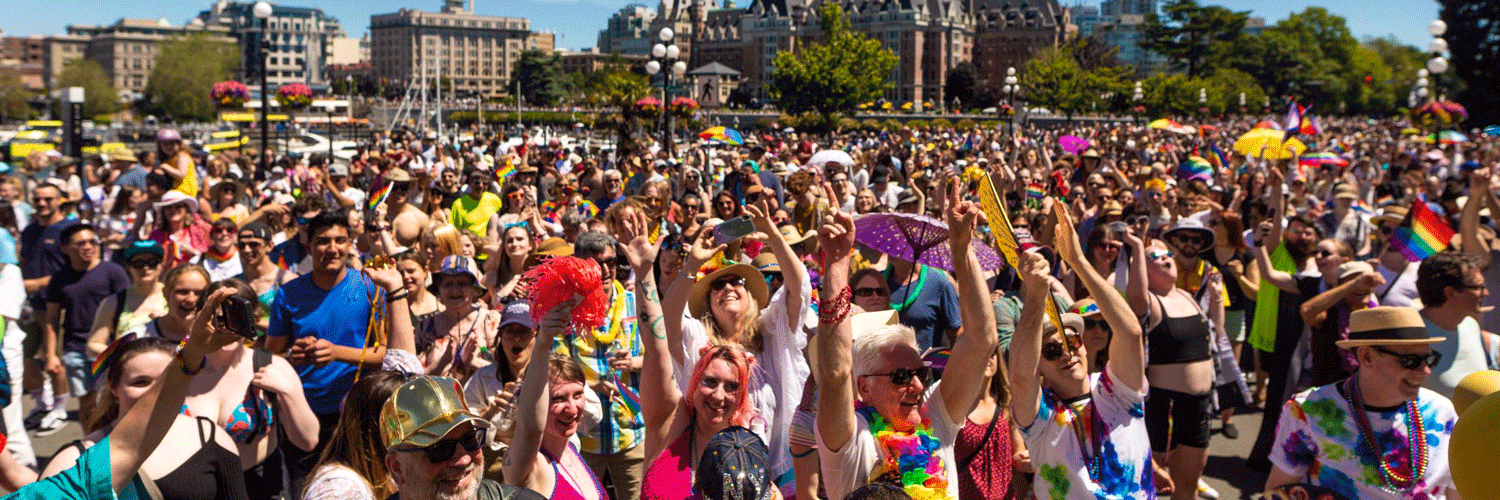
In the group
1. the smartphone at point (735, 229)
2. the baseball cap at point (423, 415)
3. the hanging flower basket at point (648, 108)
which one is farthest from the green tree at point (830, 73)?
the baseball cap at point (423, 415)

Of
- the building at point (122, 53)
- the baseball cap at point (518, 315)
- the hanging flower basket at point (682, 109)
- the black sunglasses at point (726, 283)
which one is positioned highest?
the building at point (122, 53)

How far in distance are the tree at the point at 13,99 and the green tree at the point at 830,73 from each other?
57.1 meters

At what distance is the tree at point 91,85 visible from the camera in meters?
95.2

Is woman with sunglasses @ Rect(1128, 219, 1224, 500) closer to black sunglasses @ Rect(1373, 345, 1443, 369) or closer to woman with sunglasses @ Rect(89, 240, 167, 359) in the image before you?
black sunglasses @ Rect(1373, 345, 1443, 369)

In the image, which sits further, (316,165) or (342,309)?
(316,165)

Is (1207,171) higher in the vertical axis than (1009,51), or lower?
lower

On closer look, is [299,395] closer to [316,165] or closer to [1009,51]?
[316,165]

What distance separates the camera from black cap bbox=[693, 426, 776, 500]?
296 cm

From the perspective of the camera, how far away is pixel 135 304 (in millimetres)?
6488

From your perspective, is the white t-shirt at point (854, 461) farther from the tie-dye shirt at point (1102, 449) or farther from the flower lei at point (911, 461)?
the tie-dye shirt at point (1102, 449)

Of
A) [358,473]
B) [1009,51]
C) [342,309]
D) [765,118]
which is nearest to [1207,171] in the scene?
[342,309]

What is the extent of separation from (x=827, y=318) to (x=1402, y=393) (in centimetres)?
204

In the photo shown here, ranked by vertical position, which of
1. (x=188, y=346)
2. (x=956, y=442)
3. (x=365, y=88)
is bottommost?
(x=956, y=442)

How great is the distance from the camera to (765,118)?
290ft
